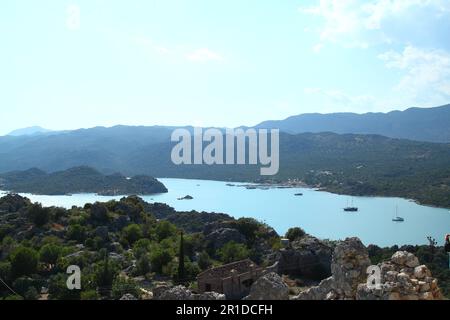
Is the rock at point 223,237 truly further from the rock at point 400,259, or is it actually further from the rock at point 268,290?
the rock at point 400,259

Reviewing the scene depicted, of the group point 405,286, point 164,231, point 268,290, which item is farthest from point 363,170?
point 405,286

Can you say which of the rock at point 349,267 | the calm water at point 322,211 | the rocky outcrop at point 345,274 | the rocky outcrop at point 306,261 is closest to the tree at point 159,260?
the rocky outcrop at point 306,261

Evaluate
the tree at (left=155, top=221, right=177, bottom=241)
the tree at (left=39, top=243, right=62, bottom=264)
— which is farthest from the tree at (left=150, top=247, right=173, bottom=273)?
the tree at (left=155, top=221, right=177, bottom=241)

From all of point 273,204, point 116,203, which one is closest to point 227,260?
point 116,203

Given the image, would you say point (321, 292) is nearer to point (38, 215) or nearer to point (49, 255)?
point (49, 255)
